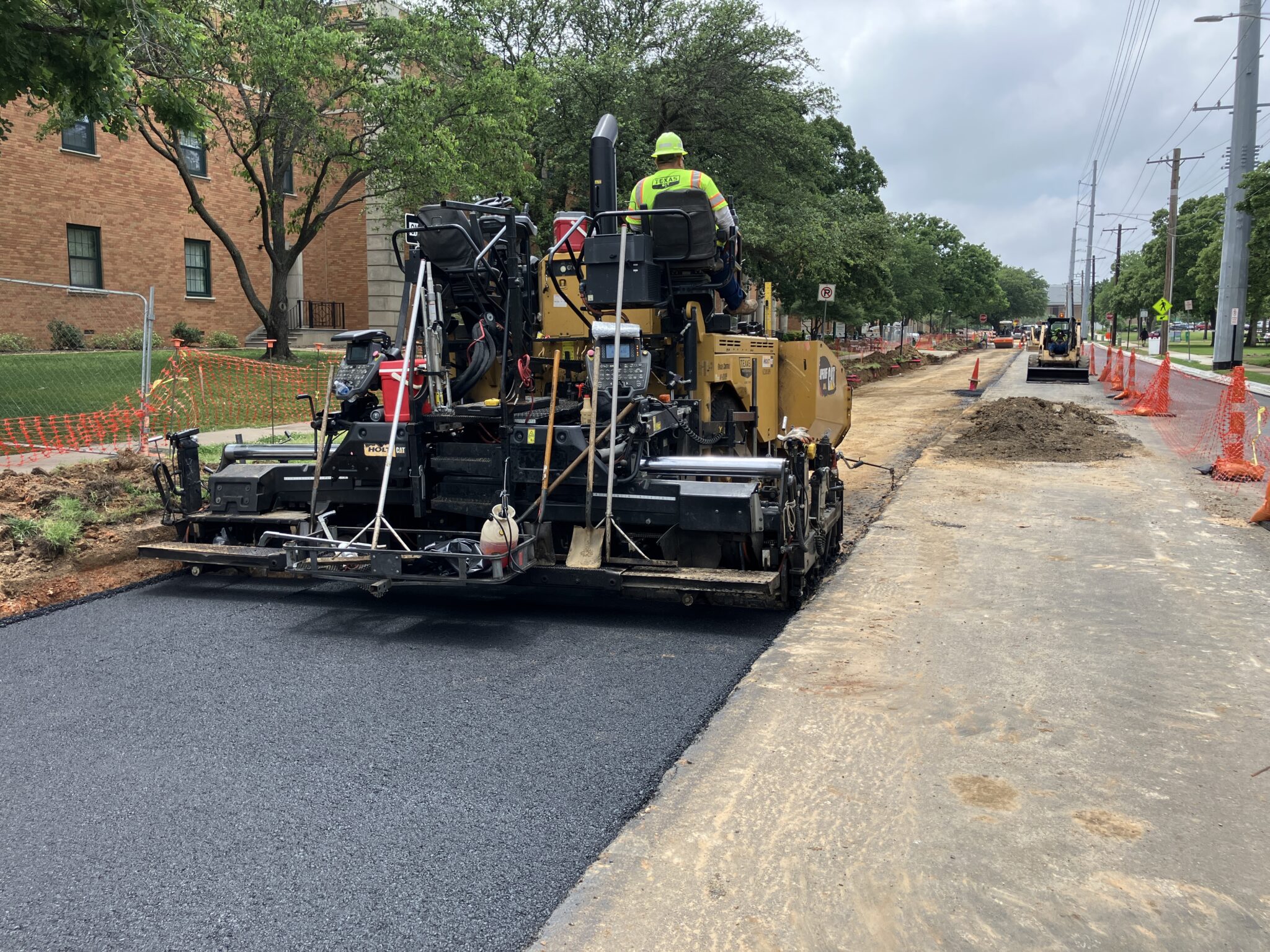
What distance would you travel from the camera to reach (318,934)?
9.47 ft

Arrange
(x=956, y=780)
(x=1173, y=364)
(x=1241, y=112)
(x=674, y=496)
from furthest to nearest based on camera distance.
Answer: (x=1173, y=364)
(x=1241, y=112)
(x=674, y=496)
(x=956, y=780)

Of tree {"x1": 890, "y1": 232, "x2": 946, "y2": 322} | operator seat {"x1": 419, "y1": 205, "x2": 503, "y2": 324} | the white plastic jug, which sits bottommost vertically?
the white plastic jug

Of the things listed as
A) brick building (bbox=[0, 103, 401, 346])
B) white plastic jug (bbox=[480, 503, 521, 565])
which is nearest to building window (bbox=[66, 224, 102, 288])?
brick building (bbox=[0, 103, 401, 346])

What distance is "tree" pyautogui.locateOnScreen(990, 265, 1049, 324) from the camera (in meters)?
162

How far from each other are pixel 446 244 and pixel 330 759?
3.51 m

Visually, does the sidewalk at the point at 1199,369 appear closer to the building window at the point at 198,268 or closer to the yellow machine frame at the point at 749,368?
the yellow machine frame at the point at 749,368

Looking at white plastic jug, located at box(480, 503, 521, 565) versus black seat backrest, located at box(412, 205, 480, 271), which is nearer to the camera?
white plastic jug, located at box(480, 503, 521, 565)

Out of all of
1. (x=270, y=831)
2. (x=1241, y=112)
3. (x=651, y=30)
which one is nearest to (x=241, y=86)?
(x=651, y=30)

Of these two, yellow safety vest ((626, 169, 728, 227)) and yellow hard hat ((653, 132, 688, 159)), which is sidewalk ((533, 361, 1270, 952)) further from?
yellow hard hat ((653, 132, 688, 159))

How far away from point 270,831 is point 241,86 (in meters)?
18.4

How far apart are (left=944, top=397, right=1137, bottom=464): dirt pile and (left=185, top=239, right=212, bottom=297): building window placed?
19.6 metres

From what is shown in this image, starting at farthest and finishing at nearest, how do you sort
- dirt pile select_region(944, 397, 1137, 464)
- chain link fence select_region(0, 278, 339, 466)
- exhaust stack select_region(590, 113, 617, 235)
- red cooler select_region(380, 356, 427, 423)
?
dirt pile select_region(944, 397, 1137, 464) → chain link fence select_region(0, 278, 339, 466) → exhaust stack select_region(590, 113, 617, 235) → red cooler select_region(380, 356, 427, 423)

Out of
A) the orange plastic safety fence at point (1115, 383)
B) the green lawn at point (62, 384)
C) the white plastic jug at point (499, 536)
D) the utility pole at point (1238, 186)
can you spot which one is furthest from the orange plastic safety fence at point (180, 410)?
the utility pole at point (1238, 186)

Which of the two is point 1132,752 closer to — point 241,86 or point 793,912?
point 793,912
